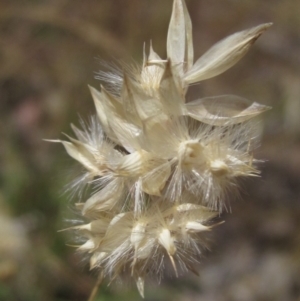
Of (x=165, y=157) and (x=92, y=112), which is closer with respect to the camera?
(x=165, y=157)

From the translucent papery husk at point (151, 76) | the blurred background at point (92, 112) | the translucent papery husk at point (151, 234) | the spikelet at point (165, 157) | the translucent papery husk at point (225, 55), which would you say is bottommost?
the blurred background at point (92, 112)

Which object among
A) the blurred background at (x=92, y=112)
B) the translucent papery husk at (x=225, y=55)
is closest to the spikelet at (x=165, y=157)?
the translucent papery husk at (x=225, y=55)

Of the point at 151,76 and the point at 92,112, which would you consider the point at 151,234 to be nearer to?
the point at 151,76

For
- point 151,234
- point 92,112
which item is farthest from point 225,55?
point 92,112

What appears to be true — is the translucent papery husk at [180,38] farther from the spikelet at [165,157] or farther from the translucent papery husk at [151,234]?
the translucent papery husk at [151,234]

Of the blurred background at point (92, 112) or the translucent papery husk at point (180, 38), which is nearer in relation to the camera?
the translucent papery husk at point (180, 38)

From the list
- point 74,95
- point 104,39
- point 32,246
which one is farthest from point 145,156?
point 74,95

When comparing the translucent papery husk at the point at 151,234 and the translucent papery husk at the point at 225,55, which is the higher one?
the translucent papery husk at the point at 225,55
